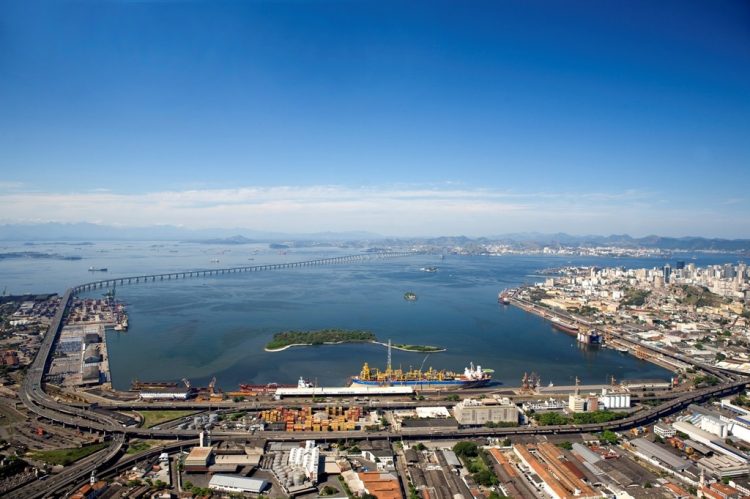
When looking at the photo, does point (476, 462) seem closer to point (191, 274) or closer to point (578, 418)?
point (578, 418)

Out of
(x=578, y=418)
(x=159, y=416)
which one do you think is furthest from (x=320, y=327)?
(x=578, y=418)

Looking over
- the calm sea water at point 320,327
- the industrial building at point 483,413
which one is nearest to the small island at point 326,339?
the calm sea water at point 320,327

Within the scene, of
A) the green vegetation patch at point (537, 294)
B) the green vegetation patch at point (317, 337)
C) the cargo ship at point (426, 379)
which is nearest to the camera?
the cargo ship at point (426, 379)

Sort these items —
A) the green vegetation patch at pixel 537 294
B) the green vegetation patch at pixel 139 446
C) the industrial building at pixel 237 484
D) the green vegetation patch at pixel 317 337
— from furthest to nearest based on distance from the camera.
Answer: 1. the green vegetation patch at pixel 537 294
2. the green vegetation patch at pixel 317 337
3. the green vegetation patch at pixel 139 446
4. the industrial building at pixel 237 484

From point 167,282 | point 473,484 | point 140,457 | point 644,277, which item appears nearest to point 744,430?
point 473,484

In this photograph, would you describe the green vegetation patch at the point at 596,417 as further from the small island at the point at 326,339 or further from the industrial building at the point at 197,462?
the industrial building at the point at 197,462

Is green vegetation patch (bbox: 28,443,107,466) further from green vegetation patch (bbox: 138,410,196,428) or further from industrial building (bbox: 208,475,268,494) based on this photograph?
industrial building (bbox: 208,475,268,494)
